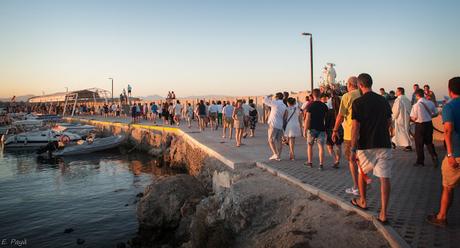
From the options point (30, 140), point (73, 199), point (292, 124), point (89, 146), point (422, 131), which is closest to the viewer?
point (422, 131)

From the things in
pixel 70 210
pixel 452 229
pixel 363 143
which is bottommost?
pixel 70 210

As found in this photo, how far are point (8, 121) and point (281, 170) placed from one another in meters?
59.7

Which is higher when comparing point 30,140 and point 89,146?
point 30,140

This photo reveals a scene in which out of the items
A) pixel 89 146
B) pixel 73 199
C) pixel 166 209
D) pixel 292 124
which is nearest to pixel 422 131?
pixel 292 124

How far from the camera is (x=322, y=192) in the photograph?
586cm

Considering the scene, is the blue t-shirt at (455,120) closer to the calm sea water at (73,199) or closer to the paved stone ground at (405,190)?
the paved stone ground at (405,190)

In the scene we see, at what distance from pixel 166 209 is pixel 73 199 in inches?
245

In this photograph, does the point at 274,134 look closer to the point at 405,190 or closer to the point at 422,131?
the point at 422,131

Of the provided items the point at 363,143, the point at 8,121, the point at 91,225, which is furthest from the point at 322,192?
the point at 8,121

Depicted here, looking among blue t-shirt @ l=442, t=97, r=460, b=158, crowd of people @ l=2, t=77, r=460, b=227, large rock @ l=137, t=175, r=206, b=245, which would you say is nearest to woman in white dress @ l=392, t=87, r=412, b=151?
crowd of people @ l=2, t=77, r=460, b=227

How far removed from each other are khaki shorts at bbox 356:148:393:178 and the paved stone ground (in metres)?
0.64

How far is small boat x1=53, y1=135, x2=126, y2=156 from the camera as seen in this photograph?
25344 millimetres

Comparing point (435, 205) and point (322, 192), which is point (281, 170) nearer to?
point (322, 192)

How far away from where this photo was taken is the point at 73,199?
13320mm
